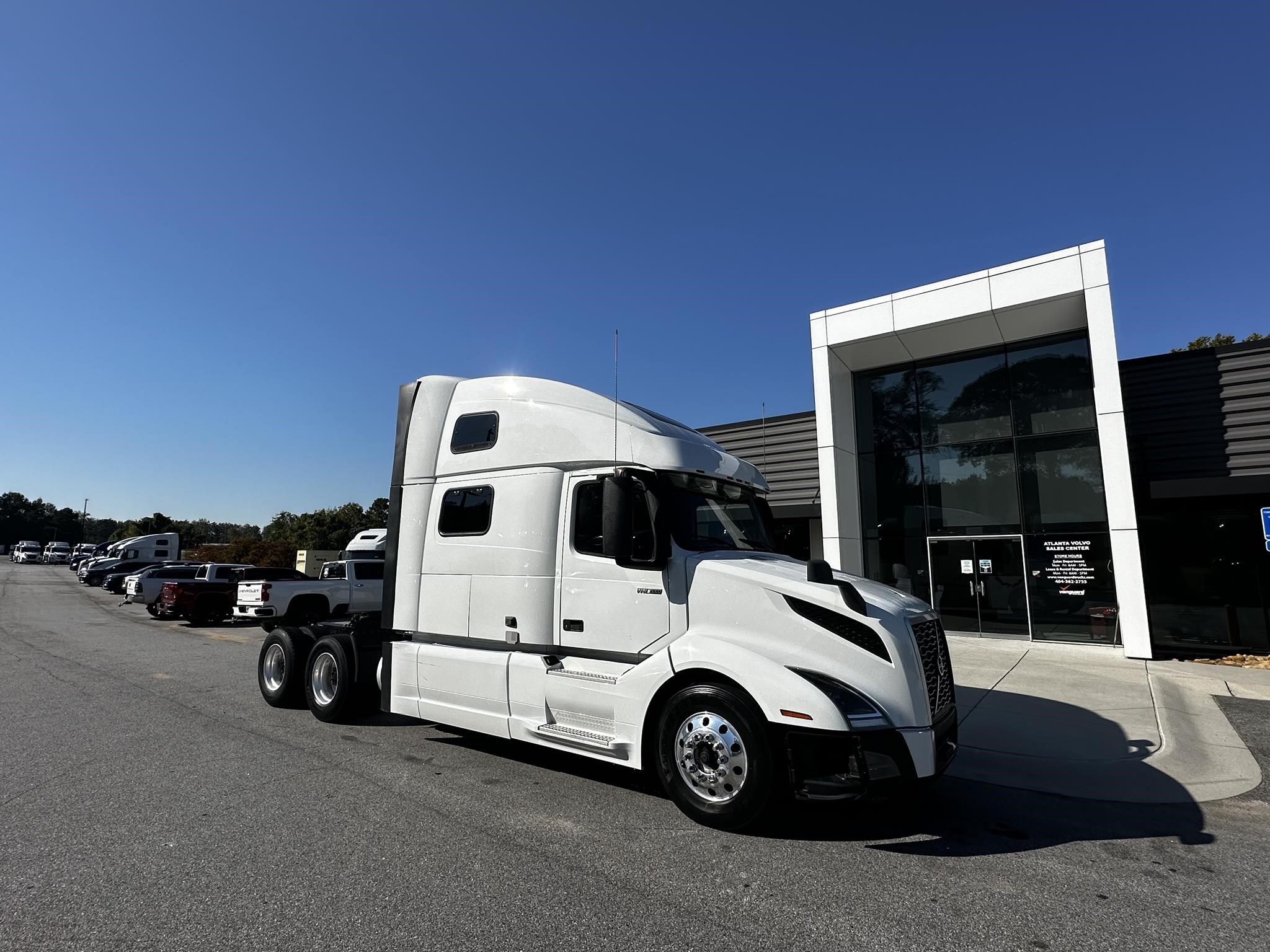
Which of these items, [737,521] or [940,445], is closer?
[737,521]

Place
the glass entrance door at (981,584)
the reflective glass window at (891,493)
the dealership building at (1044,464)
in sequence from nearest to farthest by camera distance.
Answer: the dealership building at (1044,464)
the glass entrance door at (981,584)
the reflective glass window at (891,493)

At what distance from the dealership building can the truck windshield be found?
882cm

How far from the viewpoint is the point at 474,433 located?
237 inches

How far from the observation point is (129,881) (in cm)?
339

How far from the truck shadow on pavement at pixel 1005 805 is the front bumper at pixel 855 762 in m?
0.11

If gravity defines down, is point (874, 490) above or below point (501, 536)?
above

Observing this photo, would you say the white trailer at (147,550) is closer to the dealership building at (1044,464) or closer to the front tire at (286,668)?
the front tire at (286,668)

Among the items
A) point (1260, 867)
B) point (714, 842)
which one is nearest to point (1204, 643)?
point (1260, 867)

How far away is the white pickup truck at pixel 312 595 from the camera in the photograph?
51.8 ft

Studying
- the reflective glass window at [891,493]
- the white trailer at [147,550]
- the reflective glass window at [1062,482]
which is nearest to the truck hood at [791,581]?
the reflective glass window at [1062,482]

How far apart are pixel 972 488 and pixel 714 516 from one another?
11.5 meters

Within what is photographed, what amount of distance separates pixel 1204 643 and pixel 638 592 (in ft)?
44.1

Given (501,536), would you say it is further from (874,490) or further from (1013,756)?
(874,490)

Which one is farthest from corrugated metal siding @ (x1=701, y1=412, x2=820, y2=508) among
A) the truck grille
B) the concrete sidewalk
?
the truck grille
